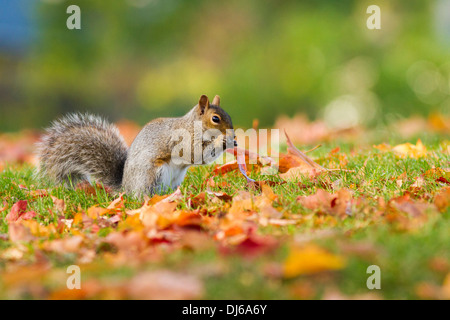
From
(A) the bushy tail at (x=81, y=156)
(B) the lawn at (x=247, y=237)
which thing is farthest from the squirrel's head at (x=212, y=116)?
(A) the bushy tail at (x=81, y=156)

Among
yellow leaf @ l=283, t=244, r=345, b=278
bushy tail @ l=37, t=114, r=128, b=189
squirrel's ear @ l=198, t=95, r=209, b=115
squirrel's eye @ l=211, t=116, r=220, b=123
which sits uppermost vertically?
squirrel's ear @ l=198, t=95, r=209, b=115

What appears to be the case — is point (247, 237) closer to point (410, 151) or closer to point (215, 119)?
point (215, 119)

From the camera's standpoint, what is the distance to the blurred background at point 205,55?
838 cm

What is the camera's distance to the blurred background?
8.38m

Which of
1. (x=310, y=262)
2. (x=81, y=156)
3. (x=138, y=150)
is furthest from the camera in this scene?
(x=81, y=156)

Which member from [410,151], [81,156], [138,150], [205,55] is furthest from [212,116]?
[205,55]

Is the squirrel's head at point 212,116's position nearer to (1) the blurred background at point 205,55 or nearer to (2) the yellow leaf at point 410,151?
(2) the yellow leaf at point 410,151

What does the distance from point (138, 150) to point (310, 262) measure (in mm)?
1589

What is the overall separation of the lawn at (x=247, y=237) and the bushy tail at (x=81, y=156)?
0.17 meters

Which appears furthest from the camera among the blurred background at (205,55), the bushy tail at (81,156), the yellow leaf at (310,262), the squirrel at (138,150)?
the blurred background at (205,55)

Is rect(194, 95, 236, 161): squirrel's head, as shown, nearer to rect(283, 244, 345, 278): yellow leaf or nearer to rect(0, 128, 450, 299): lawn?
rect(0, 128, 450, 299): lawn

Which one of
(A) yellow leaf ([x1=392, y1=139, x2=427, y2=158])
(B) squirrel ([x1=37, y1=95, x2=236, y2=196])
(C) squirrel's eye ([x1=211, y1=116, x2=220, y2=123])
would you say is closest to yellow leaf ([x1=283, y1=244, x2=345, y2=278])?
(B) squirrel ([x1=37, y1=95, x2=236, y2=196])

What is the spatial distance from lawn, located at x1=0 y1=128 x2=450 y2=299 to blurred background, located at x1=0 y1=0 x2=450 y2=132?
197 inches

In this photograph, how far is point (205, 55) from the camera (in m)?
11.5
